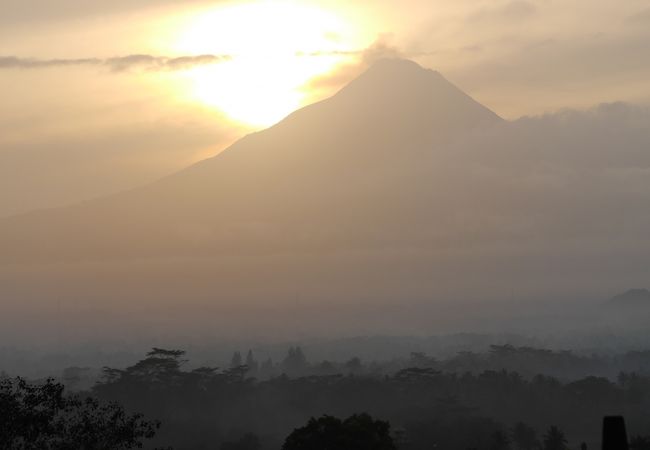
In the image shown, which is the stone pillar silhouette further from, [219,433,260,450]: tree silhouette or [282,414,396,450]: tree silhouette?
[219,433,260,450]: tree silhouette

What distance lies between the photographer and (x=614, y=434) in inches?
955

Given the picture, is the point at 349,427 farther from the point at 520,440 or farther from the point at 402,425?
the point at 402,425

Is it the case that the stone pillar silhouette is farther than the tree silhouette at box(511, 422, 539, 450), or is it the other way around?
the tree silhouette at box(511, 422, 539, 450)

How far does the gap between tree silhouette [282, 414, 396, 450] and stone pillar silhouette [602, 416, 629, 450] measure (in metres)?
61.4

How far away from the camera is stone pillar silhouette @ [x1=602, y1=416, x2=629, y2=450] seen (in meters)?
24.1

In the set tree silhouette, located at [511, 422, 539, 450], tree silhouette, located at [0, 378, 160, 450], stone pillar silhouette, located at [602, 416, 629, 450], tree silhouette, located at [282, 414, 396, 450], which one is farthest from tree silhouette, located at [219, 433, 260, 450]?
stone pillar silhouette, located at [602, 416, 629, 450]

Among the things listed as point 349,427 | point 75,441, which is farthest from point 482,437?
point 75,441

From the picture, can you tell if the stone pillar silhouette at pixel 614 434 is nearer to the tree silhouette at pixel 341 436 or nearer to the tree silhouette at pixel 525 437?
the tree silhouette at pixel 341 436

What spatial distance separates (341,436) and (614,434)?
6180cm

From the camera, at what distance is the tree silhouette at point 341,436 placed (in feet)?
278

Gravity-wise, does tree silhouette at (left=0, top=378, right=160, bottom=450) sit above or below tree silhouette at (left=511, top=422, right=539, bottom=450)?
above

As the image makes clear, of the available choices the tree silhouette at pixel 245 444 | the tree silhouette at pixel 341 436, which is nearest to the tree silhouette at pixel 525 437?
the tree silhouette at pixel 245 444

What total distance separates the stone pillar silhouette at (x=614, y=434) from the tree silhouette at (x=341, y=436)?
61.4 metres

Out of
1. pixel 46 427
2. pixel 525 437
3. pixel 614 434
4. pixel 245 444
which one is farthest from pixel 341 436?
pixel 525 437
